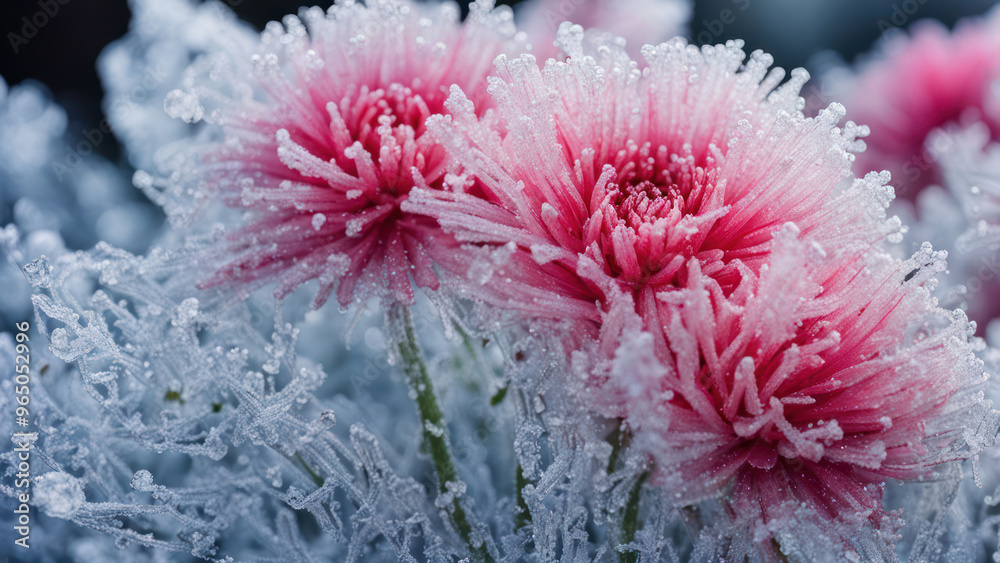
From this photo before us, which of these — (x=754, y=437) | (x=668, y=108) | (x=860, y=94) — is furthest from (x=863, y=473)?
(x=860, y=94)

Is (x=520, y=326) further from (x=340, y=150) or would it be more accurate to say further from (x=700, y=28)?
(x=700, y=28)

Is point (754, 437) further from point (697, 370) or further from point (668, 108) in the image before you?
point (668, 108)

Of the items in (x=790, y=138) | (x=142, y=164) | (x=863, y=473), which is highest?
(x=142, y=164)

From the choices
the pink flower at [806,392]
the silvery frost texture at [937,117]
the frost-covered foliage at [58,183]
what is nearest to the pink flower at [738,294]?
the pink flower at [806,392]

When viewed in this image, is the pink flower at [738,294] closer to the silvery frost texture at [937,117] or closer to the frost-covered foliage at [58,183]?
the silvery frost texture at [937,117]

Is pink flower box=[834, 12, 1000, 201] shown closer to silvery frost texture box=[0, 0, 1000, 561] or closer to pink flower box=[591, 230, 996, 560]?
silvery frost texture box=[0, 0, 1000, 561]

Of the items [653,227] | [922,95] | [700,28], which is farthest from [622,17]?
[653,227]
